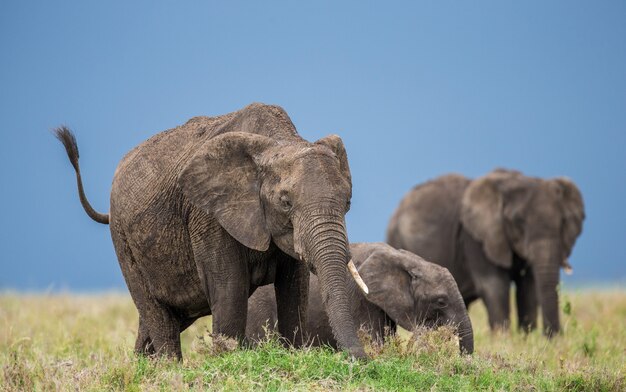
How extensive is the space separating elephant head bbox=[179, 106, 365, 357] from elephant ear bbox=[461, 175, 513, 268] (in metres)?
12.2

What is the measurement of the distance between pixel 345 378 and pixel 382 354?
134 cm

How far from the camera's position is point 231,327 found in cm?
1016

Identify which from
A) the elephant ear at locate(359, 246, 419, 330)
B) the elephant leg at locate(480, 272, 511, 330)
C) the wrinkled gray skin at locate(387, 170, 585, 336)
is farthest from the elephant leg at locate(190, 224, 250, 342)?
the elephant leg at locate(480, 272, 511, 330)

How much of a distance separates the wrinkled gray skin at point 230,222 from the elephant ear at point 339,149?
0.01 meters

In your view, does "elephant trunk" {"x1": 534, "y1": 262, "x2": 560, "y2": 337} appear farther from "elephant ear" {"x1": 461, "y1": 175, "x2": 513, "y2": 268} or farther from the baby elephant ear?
the baby elephant ear

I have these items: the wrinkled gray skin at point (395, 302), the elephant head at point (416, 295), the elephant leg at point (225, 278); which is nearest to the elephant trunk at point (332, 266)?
the elephant leg at point (225, 278)

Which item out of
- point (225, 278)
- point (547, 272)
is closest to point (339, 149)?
point (225, 278)


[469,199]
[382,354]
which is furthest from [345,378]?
[469,199]

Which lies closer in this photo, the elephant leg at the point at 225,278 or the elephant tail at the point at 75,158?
the elephant leg at the point at 225,278

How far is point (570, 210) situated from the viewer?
21516 mm

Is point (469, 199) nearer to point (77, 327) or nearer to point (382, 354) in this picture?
point (77, 327)

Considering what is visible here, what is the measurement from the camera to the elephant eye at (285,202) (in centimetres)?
950

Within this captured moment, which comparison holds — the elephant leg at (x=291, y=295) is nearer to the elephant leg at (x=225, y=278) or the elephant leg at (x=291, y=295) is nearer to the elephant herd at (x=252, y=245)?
the elephant herd at (x=252, y=245)

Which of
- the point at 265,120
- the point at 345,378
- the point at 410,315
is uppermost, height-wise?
the point at 265,120
